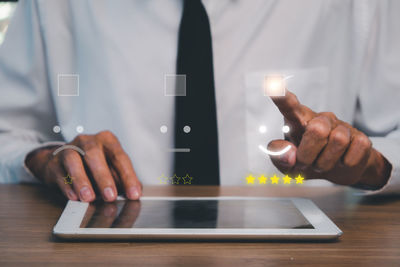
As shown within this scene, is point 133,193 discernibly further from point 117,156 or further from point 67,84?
point 67,84

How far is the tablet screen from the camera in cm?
41

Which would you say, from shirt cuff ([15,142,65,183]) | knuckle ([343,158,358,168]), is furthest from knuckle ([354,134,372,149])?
shirt cuff ([15,142,65,183])

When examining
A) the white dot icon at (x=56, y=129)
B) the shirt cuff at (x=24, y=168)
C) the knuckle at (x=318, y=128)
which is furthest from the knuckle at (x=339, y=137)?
the white dot icon at (x=56, y=129)

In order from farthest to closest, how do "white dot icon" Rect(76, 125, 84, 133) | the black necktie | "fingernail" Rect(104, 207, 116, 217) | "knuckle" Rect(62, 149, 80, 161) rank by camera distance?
"white dot icon" Rect(76, 125, 84, 133)
the black necktie
"knuckle" Rect(62, 149, 80, 161)
"fingernail" Rect(104, 207, 116, 217)

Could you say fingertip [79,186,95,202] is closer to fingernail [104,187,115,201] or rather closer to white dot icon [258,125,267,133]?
fingernail [104,187,115,201]

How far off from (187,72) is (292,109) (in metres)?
0.32

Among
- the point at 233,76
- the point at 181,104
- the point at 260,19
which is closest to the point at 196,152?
the point at 181,104

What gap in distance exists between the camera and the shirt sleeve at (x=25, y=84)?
0.89 m

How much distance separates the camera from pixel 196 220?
0.43 m

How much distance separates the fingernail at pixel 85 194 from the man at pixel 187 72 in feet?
0.78

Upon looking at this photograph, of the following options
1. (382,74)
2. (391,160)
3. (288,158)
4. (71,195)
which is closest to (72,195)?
(71,195)

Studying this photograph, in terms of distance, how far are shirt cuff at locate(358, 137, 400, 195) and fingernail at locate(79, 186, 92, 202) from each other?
1.30 ft

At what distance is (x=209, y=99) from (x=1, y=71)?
0.51 m

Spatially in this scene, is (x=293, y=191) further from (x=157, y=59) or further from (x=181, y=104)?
(x=157, y=59)
